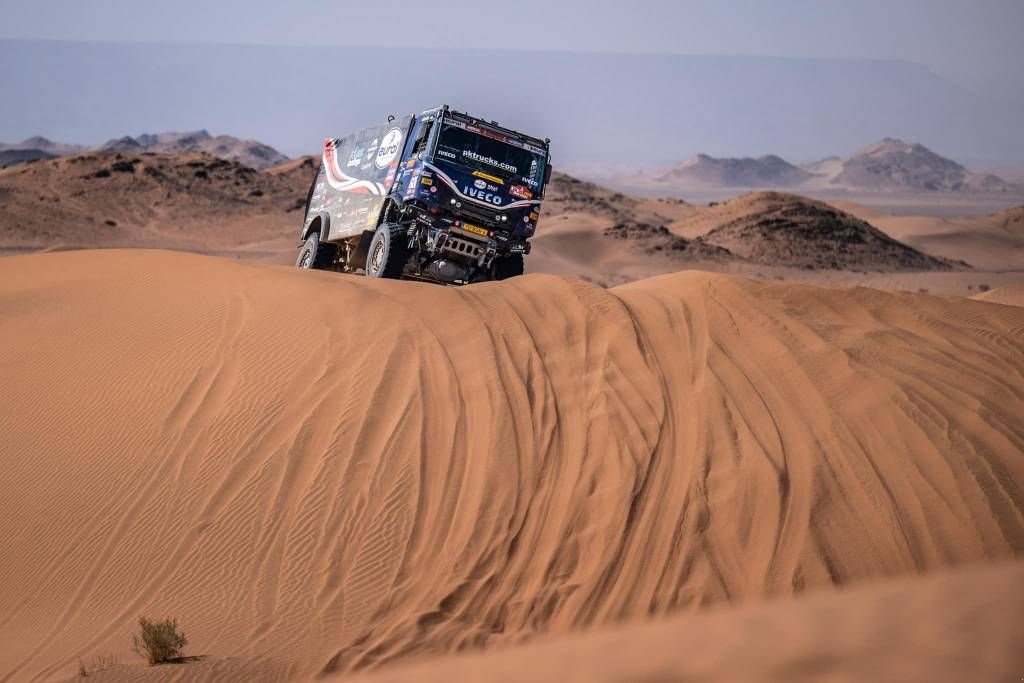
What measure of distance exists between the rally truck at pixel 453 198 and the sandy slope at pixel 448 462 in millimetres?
5102

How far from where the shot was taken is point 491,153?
1705 centimetres

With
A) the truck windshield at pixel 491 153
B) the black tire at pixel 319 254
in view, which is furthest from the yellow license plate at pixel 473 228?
the black tire at pixel 319 254

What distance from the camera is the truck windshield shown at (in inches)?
661

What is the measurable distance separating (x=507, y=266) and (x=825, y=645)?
14.7 meters

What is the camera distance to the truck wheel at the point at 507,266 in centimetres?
1759

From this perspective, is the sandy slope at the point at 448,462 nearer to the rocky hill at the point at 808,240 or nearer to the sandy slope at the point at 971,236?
the rocky hill at the point at 808,240

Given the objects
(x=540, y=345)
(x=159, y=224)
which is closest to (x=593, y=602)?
(x=540, y=345)

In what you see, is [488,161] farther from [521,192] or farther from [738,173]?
[738,173]

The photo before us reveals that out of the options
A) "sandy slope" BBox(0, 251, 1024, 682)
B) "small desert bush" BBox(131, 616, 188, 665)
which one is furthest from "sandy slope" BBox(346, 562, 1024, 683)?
"sandy slope" BBox(0, 251, 1024, 682)

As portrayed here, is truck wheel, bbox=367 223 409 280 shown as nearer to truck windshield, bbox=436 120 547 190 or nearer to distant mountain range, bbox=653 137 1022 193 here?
truck windshield, bbox=436 120 547 190

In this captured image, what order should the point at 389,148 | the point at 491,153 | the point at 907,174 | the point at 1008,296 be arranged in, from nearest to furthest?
the point at 491,153 → the point at 389,148 → the point at 1008,296 → the point at 907,174

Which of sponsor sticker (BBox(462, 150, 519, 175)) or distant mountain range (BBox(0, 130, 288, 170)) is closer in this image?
sponsor sticker (BBox(462, 150, 519, 175))

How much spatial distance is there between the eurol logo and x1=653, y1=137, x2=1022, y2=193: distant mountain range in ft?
458

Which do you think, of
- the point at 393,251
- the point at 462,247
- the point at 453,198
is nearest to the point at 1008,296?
the point at 462,247
